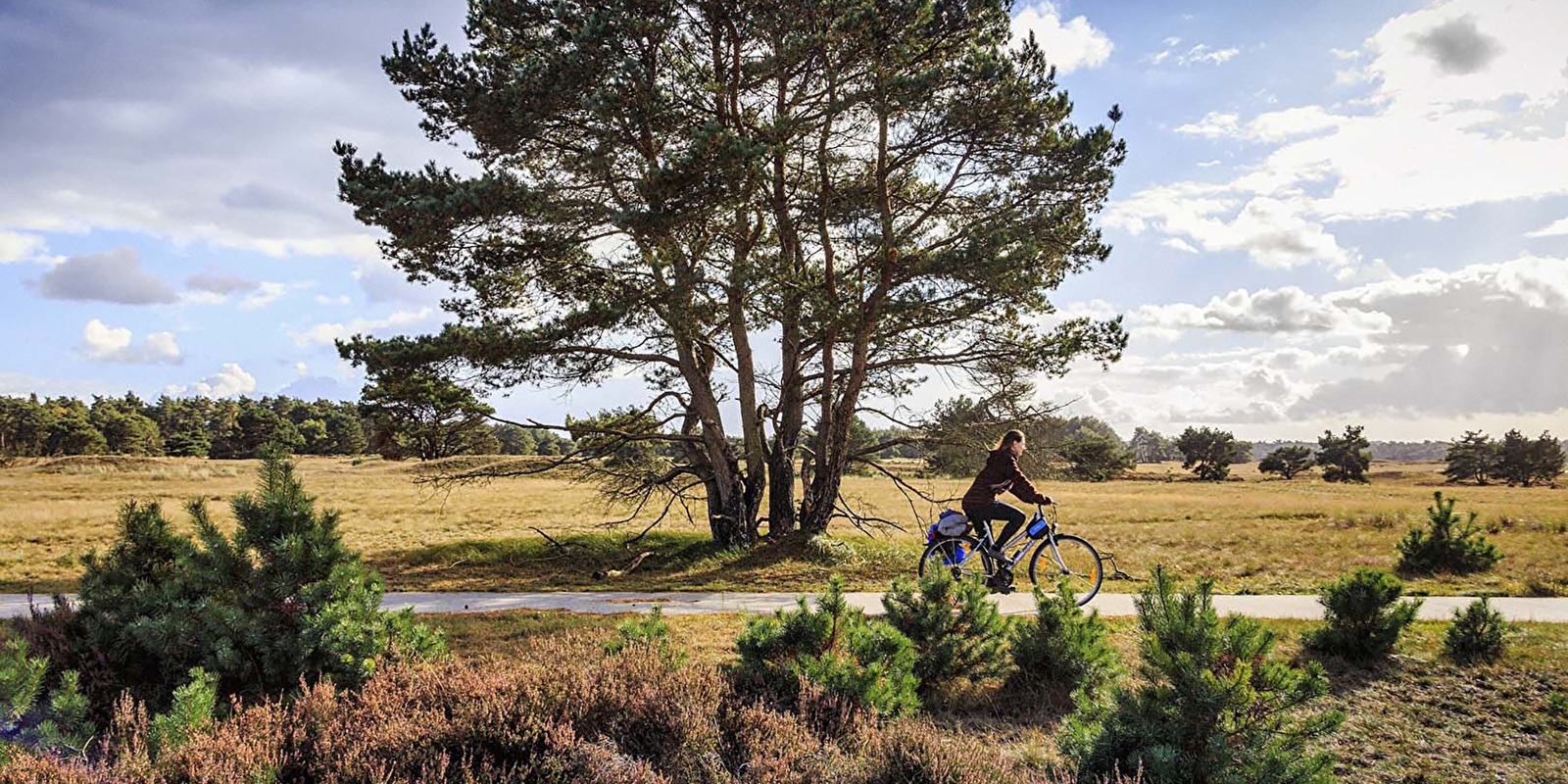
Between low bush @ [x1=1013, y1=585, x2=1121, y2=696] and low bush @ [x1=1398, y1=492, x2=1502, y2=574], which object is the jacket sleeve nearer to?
low bush @ [x1=1013, y1=585, x2=1121, y2=696]

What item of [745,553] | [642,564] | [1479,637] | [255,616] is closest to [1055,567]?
[1479,637]

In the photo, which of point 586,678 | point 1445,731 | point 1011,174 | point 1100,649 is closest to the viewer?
point 586,678

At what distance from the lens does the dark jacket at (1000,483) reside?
31.6 ft

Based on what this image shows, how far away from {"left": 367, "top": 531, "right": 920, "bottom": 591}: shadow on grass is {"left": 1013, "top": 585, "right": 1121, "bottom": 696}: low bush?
624cm

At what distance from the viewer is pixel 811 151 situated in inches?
628

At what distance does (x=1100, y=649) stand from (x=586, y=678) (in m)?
3.90

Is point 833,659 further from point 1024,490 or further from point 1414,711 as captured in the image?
point 1024,490

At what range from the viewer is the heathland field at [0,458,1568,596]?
13.7 metres

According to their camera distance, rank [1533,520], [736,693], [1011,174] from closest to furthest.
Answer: [736,693] < [1011,174] < [1533,520]

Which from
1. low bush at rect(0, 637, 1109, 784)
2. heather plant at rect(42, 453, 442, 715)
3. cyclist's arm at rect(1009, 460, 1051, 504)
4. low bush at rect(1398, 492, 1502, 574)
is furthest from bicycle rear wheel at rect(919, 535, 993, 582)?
low bush at rect(1398, 492, 1502, 574)

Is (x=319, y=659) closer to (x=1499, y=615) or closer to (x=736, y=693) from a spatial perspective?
(x=736, y=693)

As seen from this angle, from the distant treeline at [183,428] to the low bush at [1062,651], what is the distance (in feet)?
170

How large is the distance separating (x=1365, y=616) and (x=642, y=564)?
38.8ft

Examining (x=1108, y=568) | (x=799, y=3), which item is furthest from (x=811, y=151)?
(x=1108, y=568)
